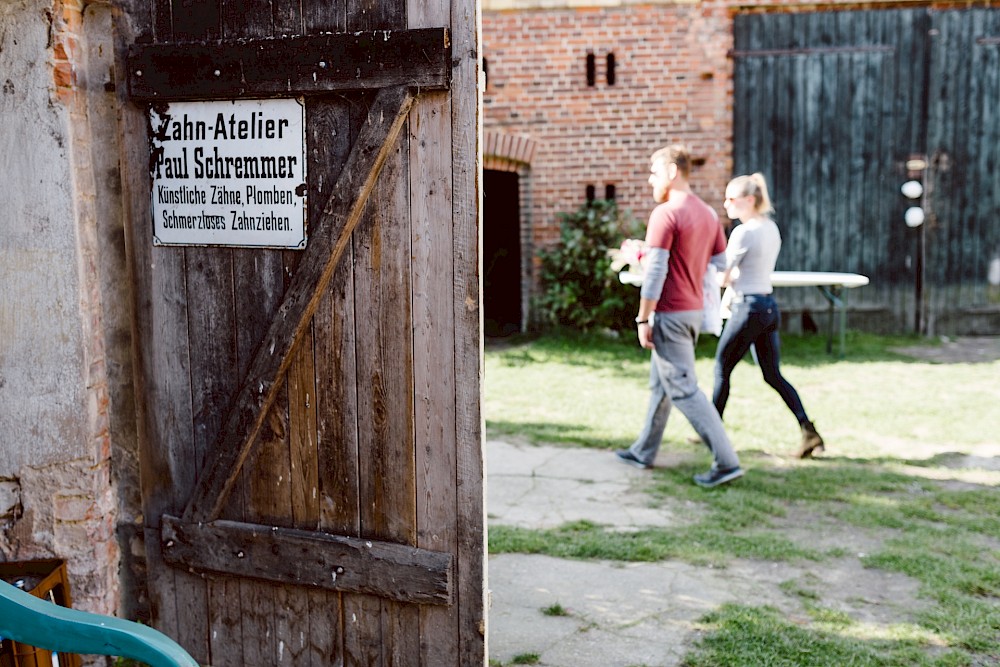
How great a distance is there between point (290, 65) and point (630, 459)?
3.86 metres

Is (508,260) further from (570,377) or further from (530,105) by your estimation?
(570,377)

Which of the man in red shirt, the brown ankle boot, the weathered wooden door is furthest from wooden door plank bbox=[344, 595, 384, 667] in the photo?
the brown ankle boot

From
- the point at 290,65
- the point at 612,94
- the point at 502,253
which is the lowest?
the point at 502,253

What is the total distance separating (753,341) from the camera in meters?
6.02

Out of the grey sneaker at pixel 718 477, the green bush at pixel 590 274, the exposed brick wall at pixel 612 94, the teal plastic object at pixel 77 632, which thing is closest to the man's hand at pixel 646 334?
the grey sneaker at pixel 718 477

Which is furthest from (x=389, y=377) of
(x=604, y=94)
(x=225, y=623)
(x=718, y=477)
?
(x=604, y=94)

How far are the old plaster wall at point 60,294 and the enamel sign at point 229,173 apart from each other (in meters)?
0.24

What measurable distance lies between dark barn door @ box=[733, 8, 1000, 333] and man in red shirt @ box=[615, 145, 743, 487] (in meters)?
5.68

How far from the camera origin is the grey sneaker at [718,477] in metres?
5.56

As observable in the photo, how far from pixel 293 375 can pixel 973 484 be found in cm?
435

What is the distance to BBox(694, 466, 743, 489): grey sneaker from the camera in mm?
5559

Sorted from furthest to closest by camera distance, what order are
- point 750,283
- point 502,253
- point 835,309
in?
point 502,253
point 835,309
point 750,283

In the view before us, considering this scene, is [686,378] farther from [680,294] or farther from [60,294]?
[60,294]

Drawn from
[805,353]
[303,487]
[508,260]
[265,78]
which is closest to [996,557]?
[303,487]
